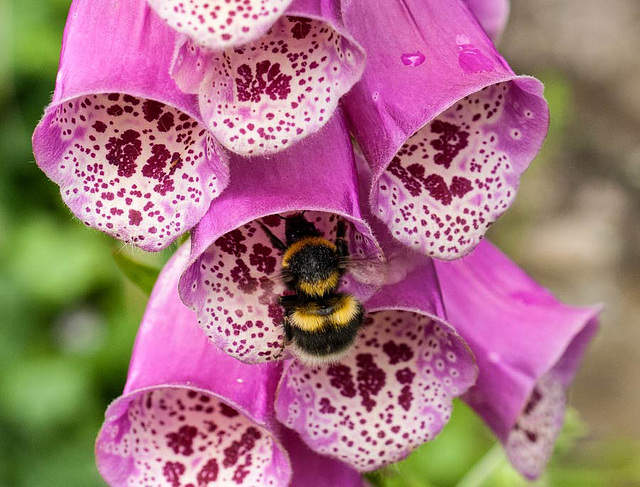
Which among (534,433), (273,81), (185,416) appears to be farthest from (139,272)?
(534,433)

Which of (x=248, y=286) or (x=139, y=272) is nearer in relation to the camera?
(x=248, y=286)

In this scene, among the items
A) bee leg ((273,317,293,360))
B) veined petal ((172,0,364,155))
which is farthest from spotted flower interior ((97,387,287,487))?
veined petal ((172,0,364,155))

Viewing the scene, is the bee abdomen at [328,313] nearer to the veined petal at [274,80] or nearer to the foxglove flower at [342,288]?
the foxglove flower at [342,288]

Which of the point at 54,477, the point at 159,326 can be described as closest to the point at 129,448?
the point at 159,326

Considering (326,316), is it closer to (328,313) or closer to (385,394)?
(328,313)

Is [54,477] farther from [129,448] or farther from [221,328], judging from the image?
[221,328]

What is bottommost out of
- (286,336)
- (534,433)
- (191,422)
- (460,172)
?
(534,433)
